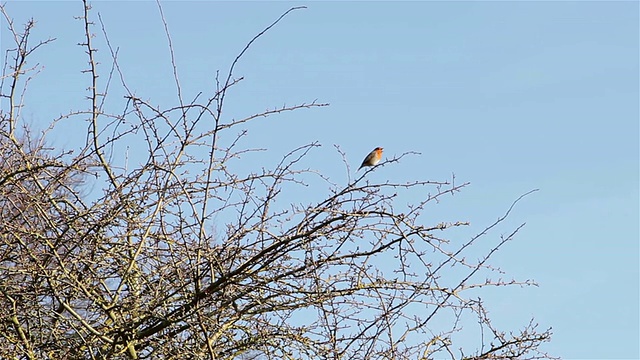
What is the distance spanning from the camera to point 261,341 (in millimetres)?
3275

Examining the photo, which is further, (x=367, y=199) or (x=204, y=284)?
(x=204, y=284)

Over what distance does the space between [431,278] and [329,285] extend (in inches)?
13.4

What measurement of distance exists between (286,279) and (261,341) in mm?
267

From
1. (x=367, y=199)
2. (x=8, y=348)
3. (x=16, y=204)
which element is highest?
(x=16, y=204)

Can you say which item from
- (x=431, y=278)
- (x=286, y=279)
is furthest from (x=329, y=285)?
Result: (x=431, y=278)

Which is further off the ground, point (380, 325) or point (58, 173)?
point (58, 173)

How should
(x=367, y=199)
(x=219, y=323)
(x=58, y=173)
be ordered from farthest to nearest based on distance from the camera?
(x=58, y=173) → (x=219, y=323) → (x=367, y=199)

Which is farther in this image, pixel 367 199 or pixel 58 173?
pixel 58 173

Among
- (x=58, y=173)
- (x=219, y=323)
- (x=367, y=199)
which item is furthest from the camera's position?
(x=58, y=173)

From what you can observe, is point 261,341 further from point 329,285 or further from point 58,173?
point 58,173

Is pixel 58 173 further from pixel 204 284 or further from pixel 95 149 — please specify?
pixel 204 284

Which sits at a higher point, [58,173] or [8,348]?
[58,173]

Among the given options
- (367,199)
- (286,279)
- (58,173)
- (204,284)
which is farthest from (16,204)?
(367,199)

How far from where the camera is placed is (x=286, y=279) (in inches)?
124
